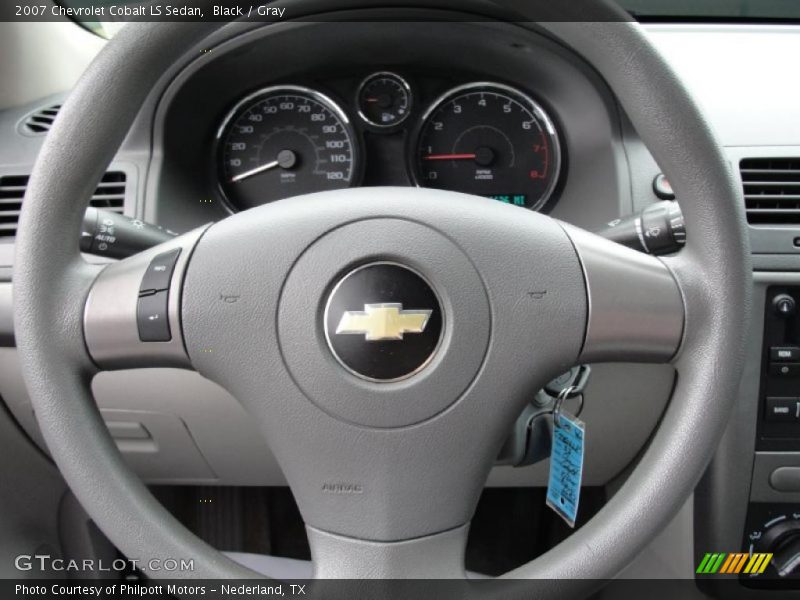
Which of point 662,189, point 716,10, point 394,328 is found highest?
point 716,10

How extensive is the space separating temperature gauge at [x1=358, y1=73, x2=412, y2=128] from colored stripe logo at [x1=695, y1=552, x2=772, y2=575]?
988mm

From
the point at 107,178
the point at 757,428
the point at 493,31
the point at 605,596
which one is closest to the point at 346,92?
the point at 493,31

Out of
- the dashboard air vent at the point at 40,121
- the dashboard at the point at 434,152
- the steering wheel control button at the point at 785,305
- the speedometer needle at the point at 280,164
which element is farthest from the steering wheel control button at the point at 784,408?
the dashboard air vent at the point at 40,121

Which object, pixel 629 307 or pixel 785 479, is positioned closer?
pixel 629 307

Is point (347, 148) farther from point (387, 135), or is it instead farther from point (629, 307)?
point (629, 307)

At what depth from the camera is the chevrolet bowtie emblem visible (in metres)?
0.87

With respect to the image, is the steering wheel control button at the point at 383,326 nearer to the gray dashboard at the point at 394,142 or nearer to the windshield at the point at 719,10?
the gray dashboard at the point at 394,142

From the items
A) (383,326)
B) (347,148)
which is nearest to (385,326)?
(383,326)

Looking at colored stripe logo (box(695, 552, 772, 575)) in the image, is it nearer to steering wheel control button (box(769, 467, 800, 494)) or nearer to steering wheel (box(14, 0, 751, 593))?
steering wheel control button (box(769, 467, 800, 494))

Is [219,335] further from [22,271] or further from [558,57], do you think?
[558,57]

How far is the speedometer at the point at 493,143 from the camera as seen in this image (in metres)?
1.60

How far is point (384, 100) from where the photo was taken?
5.31 ft

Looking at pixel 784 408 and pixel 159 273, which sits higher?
pixel 159 273

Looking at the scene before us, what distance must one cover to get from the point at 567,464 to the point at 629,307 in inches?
8.4
